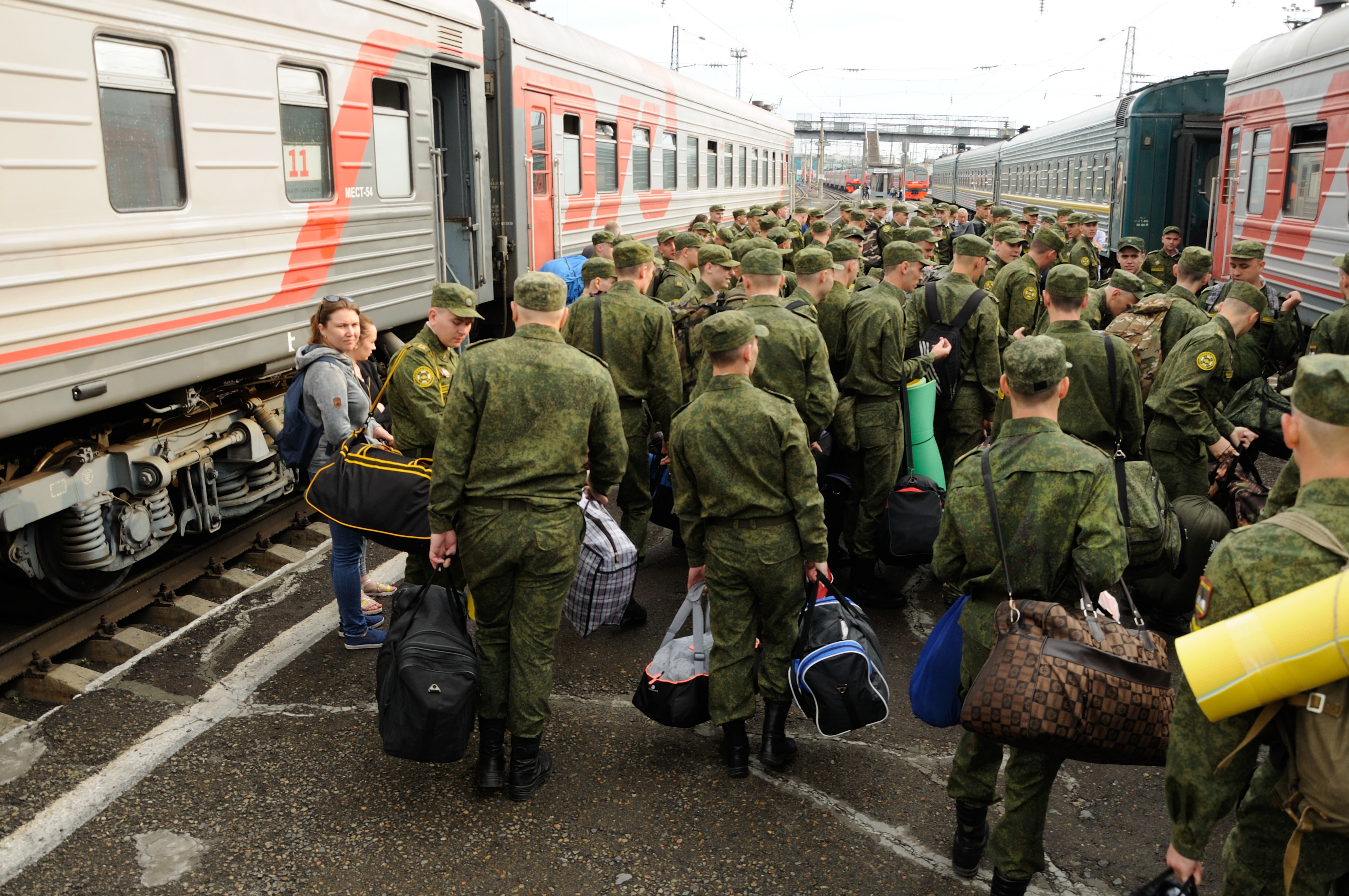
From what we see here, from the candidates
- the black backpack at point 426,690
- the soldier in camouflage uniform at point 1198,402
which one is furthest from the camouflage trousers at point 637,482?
the soldier in camouflage uniform at point 1198,402

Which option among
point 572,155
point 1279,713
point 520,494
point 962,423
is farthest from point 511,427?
point 572,155

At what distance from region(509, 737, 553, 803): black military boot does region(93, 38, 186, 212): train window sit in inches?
122

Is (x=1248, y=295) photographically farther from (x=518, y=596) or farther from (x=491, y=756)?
(x=491, y=756)

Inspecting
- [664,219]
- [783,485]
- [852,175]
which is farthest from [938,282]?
[852,175]

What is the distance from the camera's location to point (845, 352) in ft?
20.9

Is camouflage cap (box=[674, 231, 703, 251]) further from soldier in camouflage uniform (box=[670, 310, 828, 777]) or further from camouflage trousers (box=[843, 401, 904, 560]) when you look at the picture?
soldier in camouflage uniform (box=[670, 310, 828, 777])

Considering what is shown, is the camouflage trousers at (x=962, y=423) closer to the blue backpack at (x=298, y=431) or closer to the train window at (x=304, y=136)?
the blue backpack at (x=298, y=431)

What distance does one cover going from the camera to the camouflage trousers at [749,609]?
13.3 feet

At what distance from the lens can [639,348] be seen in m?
6.00

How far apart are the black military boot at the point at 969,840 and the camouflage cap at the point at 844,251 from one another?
431 cm

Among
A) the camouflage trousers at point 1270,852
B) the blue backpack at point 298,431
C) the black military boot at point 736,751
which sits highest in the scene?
the blue backpack at point 298,431

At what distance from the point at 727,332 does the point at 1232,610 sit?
2.12m

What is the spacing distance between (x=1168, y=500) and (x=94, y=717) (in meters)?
5.27

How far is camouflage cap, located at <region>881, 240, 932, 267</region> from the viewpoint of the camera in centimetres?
622
